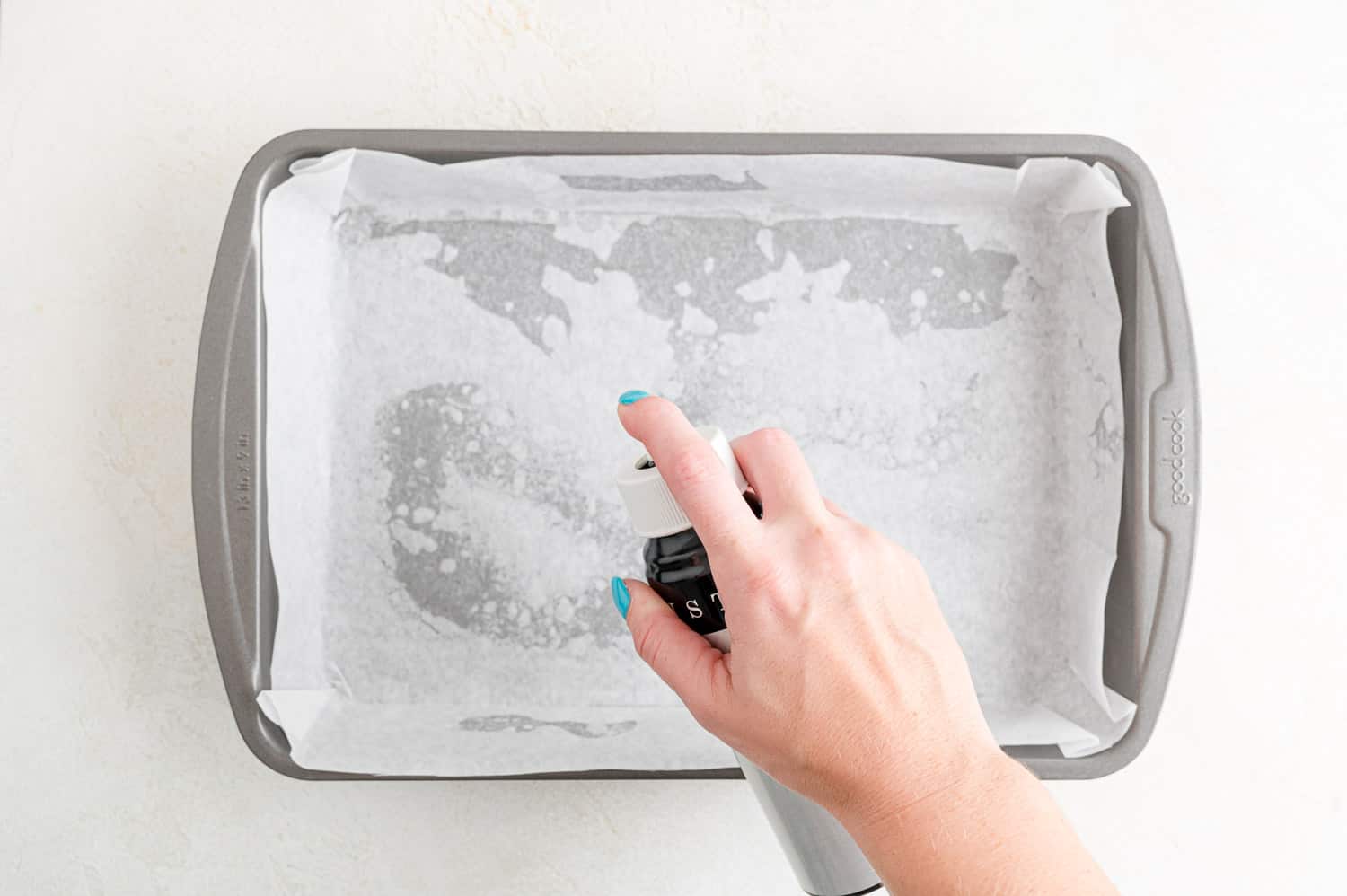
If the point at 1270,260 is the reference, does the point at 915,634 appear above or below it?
below

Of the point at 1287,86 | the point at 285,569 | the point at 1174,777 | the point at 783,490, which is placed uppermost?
the point at 1287,86

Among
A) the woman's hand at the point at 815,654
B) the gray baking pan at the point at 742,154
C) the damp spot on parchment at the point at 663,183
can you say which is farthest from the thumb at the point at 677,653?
the damp spot on parchment at the point at 663,183

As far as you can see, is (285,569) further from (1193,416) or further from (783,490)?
(1193,416)

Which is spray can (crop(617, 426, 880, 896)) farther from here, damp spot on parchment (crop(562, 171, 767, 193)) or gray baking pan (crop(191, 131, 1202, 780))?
damp spot on parchment (crop(562, 171, 767, 193))

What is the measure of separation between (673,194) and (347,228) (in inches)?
9.3

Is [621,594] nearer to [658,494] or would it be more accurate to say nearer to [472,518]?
[658,494]

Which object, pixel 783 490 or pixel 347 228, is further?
pixel 347 228

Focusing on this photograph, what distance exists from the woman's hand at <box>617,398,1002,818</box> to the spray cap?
0.01 metres

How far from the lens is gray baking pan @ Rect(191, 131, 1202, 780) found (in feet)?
1.76

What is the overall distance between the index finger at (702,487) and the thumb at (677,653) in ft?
0.18

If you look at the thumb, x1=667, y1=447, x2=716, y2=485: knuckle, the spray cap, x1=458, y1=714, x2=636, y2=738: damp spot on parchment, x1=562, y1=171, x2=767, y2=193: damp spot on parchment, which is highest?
x1=562, y1=171, x2=767, y2=193: damp spot on parchment

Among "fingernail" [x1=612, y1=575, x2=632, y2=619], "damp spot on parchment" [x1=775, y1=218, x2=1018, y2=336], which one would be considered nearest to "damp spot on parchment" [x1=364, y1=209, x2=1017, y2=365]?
"damp spot on parchment" [x1=775, y1=218, x2=1018, y2=336]

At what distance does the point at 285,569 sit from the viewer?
A: 0.57 metres

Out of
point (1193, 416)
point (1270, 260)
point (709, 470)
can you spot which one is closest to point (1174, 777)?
point (1193, 416)
